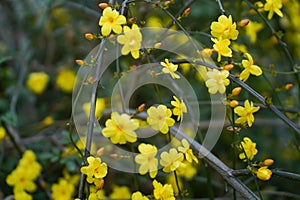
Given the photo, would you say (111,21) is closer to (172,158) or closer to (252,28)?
(172,158)

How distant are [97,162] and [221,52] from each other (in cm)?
34

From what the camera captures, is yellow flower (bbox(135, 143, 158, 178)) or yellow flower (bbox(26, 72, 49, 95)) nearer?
yellow flower (bbox(135, 143, 158, 178))

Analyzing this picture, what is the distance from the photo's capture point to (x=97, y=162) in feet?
3.05

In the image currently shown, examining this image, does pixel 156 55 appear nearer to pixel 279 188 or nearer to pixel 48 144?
pixel 48 144

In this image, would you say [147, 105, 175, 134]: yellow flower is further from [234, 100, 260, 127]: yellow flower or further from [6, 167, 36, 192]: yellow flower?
[6, 167, 36, 192]: yellow flower

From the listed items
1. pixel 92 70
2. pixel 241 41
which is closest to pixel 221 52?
pixel 92 70

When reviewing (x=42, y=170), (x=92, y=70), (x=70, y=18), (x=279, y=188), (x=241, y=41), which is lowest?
(x=279, y=188)

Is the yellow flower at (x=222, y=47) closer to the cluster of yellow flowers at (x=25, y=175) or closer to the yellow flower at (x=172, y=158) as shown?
the yellow flower at (x=172, y=158)

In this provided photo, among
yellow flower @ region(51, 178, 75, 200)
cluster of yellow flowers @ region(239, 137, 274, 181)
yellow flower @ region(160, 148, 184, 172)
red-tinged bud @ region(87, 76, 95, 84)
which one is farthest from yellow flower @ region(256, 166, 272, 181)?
yellow flower @ region(51, 178, 75, 200)

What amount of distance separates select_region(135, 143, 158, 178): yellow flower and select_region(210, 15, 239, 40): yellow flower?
0.27 meters

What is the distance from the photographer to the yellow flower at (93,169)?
0.92 metres

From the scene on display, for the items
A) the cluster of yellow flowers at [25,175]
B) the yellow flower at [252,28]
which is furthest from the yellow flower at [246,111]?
the cluster of yellow flowers at [25,175]

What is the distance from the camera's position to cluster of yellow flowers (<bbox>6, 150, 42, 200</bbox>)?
54.7 inches

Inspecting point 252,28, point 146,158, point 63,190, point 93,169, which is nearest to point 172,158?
point 146,158
